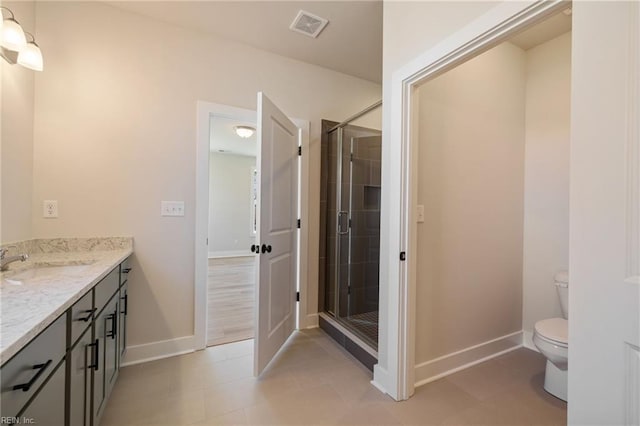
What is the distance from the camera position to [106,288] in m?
1.44

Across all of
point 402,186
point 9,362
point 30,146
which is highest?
point 30,146

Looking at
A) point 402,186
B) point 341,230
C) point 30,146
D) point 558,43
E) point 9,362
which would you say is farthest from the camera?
Answer: point 341,230

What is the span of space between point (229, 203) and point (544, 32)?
6518mm

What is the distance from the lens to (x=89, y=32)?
6.70 ft

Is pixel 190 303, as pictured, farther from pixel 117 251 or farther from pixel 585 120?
pixel 585 120

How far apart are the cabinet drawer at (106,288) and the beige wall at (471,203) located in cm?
180

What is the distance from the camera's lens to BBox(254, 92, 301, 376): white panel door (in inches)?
77.4

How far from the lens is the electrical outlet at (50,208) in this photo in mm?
1933

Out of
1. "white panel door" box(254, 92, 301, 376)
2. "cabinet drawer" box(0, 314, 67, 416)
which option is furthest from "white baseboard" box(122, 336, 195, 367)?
"cabinet drawer" box(0, 314, 67, 416)

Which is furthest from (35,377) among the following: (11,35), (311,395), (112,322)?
(11,35)

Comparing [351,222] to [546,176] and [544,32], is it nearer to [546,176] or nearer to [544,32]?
[546,176]

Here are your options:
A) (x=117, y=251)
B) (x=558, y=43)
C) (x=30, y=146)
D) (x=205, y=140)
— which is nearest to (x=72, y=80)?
(x=30, y=146)

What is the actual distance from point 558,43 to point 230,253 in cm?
686

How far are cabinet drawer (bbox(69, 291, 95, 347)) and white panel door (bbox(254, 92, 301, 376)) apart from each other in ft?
3.08
